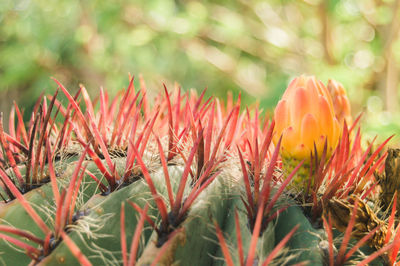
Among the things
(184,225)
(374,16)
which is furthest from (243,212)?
(374,16)

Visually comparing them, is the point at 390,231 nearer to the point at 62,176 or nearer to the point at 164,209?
the point at 164,209

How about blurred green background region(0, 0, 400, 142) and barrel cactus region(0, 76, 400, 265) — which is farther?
blurred green background region(0, 0, 400, 142)

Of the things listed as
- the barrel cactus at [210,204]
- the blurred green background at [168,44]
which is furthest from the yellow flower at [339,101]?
the blurred green background at [168,44]

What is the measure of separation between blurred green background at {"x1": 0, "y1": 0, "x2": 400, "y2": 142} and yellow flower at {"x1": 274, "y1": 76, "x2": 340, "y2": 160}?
1.49 m

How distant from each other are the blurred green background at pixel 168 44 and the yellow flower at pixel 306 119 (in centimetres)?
149

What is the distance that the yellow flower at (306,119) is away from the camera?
43 centimetres

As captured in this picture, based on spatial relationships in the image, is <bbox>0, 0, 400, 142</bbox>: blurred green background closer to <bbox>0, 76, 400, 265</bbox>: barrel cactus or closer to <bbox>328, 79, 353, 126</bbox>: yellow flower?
<bbox>328, 79, 353, 126</bbox>: yellow flower

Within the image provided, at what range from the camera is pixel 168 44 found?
2.46 meters

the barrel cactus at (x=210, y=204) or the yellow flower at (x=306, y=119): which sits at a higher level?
the yellow flower at (x=306, y=119)

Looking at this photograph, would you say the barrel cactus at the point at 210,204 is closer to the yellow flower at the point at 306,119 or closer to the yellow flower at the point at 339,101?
the yellow flower at the point at 306,119

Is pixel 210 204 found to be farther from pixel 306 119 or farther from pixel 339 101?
pixel 339 101

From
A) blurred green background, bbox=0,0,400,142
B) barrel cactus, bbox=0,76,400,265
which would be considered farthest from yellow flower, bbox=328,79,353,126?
blurred green background, bbox=0,0,400,142

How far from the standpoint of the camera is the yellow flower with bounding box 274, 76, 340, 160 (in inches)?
16.8

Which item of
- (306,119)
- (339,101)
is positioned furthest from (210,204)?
(339,101)
